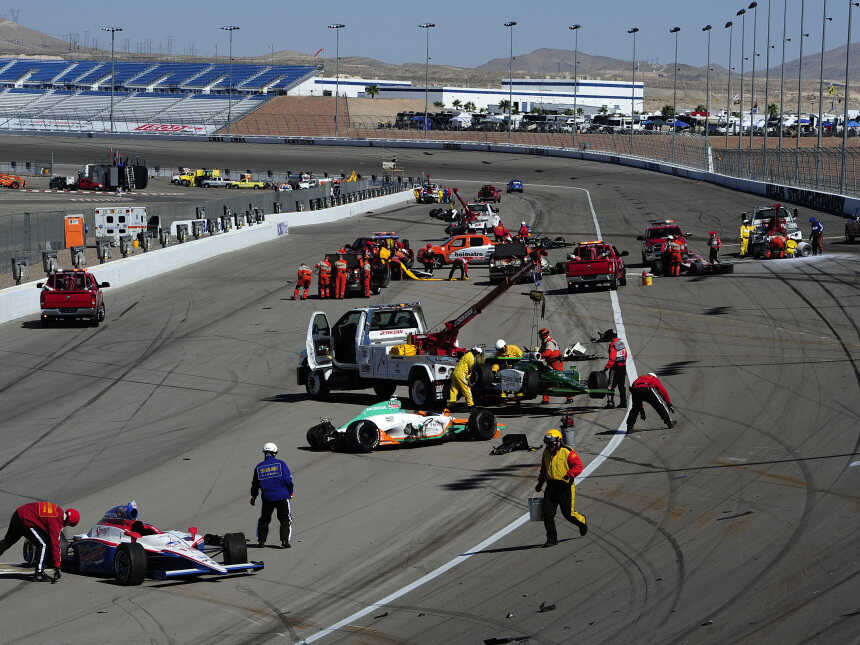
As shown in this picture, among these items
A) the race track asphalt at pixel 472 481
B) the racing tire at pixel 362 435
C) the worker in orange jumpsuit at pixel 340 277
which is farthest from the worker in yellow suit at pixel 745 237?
the racing tire at pixel 362 435

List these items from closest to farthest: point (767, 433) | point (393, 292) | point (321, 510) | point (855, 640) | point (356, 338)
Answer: point (855, 640)
point (321, 510)
point (767, 433)
point (356, 338)
point (393, 292)

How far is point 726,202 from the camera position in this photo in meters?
Result: 76.6

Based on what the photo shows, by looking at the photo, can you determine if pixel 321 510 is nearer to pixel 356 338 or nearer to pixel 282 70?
pixel 356 338

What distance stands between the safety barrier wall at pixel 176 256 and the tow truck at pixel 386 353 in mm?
15456

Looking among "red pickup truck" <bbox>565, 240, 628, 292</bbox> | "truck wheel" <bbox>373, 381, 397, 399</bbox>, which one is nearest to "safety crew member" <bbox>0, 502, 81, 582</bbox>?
"truck wheel" <bbox>373, 381, 397, 399</bbox>

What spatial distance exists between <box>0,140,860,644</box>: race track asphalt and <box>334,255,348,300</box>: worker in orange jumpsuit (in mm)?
835

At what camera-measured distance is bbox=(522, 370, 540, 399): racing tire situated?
22344 mm

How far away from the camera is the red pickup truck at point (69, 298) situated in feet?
114

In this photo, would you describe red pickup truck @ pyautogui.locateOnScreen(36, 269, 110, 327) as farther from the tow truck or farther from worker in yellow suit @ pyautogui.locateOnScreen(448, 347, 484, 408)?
worker in yellow suit @ pyautogui.locateOnScreen(448, 347, 484, 408)

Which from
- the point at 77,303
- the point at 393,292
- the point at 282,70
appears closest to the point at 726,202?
the point at 393,292

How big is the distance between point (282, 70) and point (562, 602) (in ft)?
606

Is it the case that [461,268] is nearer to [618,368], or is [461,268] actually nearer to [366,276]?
[366,276]

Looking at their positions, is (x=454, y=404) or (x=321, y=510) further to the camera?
(x=454, y=404)

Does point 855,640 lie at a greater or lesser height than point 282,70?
lesser
